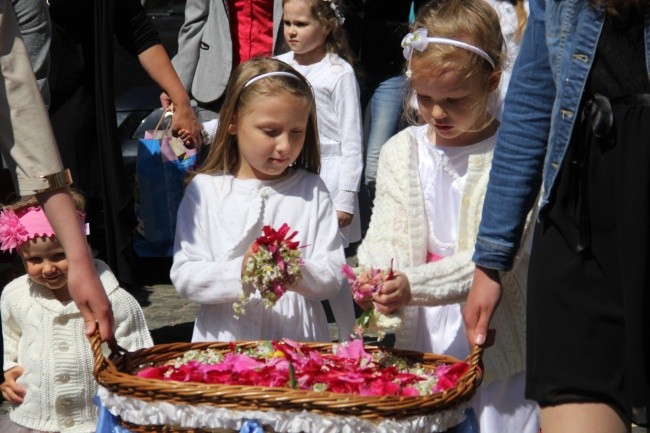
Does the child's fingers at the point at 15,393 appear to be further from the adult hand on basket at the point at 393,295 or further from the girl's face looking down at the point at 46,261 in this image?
the adult hand on basket at the point at 393,295

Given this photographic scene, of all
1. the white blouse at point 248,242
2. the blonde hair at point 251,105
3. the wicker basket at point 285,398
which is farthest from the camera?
the blonde hair at point 251,105

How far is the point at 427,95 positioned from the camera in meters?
3.91

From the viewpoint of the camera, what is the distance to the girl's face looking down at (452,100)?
389 cm

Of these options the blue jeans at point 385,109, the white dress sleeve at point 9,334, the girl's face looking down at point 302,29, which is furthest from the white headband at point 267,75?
the blue jeans at point 385,109

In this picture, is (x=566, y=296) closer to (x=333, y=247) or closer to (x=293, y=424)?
(x=293, y=424)

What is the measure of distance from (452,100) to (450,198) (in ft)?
1.02

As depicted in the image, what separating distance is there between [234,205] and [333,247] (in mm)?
355

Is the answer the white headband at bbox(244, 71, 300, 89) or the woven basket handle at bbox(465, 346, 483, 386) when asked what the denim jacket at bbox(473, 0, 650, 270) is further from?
the white headband at bbox(244, 71, 300, 89)

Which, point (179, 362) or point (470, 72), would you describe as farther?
point (470, 72)

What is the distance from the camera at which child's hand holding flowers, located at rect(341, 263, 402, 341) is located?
3.54 m

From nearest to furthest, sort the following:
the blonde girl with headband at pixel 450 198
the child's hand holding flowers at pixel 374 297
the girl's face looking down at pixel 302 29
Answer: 1. the child's hand holding flowers at pixel 374 297
2. the blonde girl with headband at pixel 450 198
3. the girl's face looking down at pixel 302 29

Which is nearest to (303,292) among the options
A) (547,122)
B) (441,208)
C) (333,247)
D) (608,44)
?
(333,247)

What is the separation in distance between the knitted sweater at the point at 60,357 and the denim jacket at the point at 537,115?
67.5 inches

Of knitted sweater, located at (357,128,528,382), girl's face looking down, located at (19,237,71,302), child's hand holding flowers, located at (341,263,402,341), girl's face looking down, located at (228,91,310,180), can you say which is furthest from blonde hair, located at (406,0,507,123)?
girl's face looking down, located at (19,237,71,302)
